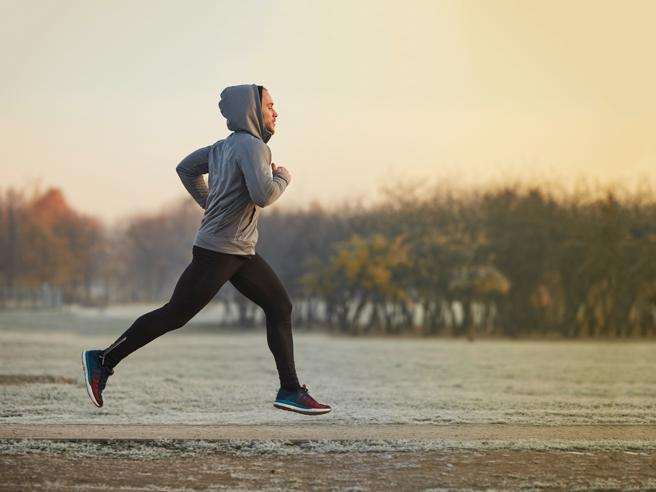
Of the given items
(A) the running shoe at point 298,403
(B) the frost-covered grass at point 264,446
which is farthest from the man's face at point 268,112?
(B) the frost-covered grass at point 264,446

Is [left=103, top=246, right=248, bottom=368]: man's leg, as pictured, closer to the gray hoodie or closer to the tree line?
the gray hoodie

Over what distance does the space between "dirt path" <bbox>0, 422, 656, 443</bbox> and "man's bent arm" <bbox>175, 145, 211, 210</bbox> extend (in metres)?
1.65

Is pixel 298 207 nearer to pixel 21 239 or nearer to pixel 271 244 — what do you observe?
pixel 271 244

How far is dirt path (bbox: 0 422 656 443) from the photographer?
7613mm

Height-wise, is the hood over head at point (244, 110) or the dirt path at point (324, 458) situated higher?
the hood over head at point (244, 110)

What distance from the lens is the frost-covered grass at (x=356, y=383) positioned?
9.45 m

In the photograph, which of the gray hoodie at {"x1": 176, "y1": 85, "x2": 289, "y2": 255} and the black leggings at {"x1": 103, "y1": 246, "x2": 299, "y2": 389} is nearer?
the gray hoodie at {"x1": 176, "y1": 85, "x2": 289, "y2": 255}

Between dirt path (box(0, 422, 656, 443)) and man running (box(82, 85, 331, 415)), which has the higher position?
man running (box(82, 85, 331, 415))

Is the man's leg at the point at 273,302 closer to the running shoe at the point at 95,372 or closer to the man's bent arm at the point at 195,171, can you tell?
the man's bent arm at the point at 195,171

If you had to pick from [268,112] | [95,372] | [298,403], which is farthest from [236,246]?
[95,372]

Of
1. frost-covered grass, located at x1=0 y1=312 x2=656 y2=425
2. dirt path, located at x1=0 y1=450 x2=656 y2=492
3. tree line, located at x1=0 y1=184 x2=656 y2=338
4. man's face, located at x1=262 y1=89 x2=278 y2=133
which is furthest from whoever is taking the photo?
tree line, located at x1=0 y1=184 x2=656 y2=338

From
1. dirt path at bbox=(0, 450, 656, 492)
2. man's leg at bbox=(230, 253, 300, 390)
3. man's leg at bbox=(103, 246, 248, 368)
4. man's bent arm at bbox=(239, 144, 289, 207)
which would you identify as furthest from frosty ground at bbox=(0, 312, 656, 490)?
man's bent arm at bbox=(239, 144, 289, 207)

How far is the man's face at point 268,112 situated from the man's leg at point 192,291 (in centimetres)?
83

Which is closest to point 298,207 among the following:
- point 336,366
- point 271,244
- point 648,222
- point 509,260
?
point 271,244
